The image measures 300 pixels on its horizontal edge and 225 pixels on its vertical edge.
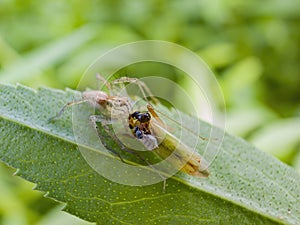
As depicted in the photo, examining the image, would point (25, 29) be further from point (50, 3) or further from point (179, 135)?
point (179, 135)

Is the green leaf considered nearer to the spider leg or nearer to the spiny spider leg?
the spiny spider leg

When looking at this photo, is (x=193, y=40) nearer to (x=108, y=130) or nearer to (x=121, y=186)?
(x=108, y=130)

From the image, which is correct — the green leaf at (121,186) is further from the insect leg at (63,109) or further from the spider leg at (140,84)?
the spider leg at (140,84)

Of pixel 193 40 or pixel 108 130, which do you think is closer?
pixel 108 130

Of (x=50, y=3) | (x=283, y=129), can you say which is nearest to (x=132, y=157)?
(x=283, y=129)

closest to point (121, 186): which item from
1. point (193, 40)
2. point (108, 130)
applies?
point (108, 130)

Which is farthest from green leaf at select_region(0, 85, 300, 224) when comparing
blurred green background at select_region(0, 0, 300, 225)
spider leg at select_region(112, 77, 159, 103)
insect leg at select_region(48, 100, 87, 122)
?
blurred green background at select_region(0, 0, 300, 225)

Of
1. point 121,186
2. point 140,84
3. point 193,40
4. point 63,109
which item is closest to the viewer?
point 121,186

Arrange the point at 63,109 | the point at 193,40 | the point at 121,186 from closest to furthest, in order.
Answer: the point at 121,186
the point at 63,109
the point at 193,40
